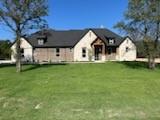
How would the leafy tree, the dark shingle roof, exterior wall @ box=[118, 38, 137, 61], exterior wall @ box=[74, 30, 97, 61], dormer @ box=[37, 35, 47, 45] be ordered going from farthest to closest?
exterior wall @ box=[118, 38, 137, 61] → the leafy tree → dormer @ box=[37, 35, 47, 45] → the dark shingle roof → exterior wall @ box=[74, 30, 97, 61]

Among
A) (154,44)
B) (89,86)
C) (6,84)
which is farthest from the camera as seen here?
(154,44)

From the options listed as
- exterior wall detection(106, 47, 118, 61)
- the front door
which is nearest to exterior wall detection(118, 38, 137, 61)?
exterior wall detection(106, 47, 118, 61)

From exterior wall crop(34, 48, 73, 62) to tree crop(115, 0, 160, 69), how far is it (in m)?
21.3

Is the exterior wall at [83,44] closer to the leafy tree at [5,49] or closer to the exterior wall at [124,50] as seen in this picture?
the exterior wall at [124,50]

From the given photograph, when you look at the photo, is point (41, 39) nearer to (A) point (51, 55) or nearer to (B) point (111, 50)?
(A) point (51, 55)

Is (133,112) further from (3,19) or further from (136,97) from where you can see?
(3,19)

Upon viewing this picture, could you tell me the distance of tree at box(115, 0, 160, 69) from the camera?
→ 37875 millimetres

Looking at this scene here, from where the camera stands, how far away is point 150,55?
39938 mm

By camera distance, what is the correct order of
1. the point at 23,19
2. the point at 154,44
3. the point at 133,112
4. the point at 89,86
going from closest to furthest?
1. the point at 133,112
2. the point at 89,86
3. the point at 23,19
4. the point at 154,44

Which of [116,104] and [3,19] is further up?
[3,19]

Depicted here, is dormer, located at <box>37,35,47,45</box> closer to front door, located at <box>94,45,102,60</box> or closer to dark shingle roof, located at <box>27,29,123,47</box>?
dark shingle roof, located at <box>27,29,123,47</box>

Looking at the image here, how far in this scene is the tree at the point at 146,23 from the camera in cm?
3788

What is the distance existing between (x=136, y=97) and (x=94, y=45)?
4185 centimetres

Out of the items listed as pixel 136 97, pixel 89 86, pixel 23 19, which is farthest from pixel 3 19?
pixel 136 97
